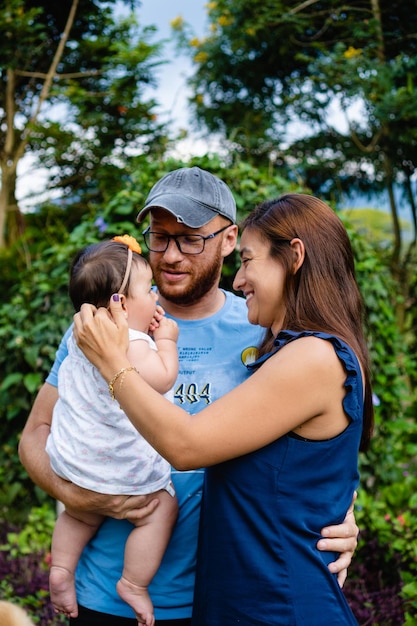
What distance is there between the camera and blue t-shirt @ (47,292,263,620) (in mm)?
1812

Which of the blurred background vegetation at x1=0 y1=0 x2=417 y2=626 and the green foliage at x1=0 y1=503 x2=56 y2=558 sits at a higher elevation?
the blurred background vegetation at x1=0 y1=0 x2=417 y2=626

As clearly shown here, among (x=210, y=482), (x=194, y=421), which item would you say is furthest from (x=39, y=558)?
(x=194, y=421)

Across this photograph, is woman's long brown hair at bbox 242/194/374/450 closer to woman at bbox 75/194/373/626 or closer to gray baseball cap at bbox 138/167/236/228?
woman at bbox 75/194/373/626

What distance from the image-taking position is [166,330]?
186 cm

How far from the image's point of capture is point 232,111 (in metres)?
10.5

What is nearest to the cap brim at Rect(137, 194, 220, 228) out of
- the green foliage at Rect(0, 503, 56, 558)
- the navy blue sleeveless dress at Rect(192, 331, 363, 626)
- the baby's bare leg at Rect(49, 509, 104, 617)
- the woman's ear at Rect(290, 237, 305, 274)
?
the woman's ear at Rect(290, 237, 305, 274)

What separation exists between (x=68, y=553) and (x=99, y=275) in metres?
0.82

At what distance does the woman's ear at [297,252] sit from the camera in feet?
5.12

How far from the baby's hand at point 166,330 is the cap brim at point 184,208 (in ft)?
1.06

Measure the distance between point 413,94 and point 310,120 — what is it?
7.64 ft

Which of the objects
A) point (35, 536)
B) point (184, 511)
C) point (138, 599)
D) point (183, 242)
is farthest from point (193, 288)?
point (35, 536)

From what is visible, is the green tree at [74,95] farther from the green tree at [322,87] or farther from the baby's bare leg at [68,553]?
the baby's bare leg at [68,553]

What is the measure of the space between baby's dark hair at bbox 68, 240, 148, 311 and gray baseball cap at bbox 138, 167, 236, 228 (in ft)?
0.75

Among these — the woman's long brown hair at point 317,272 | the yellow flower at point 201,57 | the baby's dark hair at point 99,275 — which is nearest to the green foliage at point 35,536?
the baby's dark hair at point 99,275
